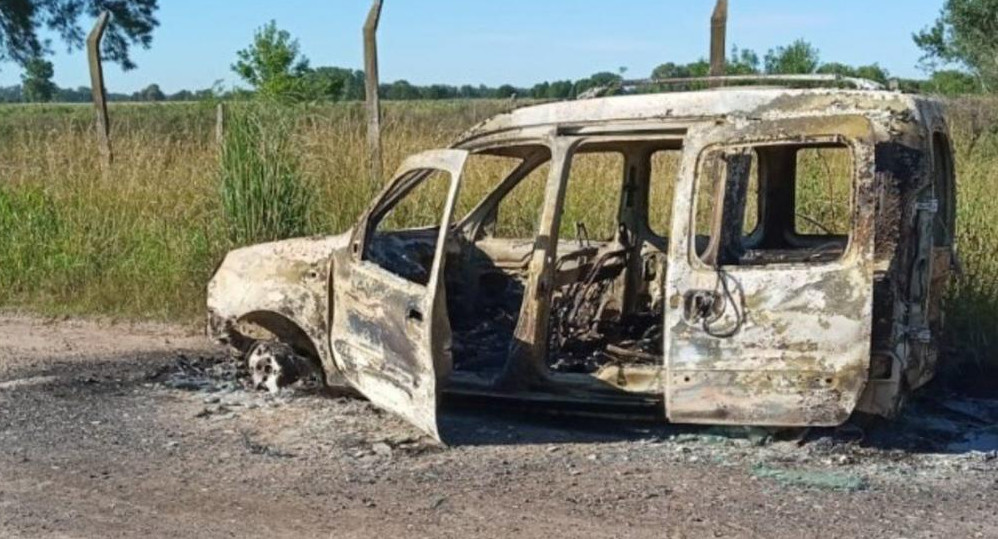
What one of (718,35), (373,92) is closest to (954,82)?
(718,35)

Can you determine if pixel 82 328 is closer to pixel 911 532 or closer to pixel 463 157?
pixel 463 157

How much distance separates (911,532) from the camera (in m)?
4.97

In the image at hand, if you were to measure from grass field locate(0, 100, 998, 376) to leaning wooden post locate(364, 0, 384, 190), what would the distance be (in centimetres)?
14

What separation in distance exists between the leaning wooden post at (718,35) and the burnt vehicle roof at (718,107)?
4.15m

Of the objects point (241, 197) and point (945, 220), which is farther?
point (241, 197)

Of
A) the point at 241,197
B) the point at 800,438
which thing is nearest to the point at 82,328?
the point at 241,197

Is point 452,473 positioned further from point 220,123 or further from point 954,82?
point 954,82

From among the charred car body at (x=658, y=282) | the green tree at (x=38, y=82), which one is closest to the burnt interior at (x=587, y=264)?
the charred car body at (x=658, y=282)

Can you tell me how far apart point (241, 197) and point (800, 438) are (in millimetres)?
5752

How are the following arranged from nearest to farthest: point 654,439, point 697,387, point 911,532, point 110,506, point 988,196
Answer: point 911,532
point 110,506
point 697,387
point 654,439
point 988,196

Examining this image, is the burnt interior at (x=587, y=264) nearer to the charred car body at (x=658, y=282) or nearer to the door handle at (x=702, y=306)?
the charred car body at (x=658, y=282)

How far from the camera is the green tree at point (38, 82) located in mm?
24938

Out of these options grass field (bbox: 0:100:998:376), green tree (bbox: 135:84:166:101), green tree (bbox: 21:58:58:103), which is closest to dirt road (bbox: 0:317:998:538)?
grass field (bbox: 0:100:998:376)

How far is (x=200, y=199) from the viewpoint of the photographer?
36.8 ft
